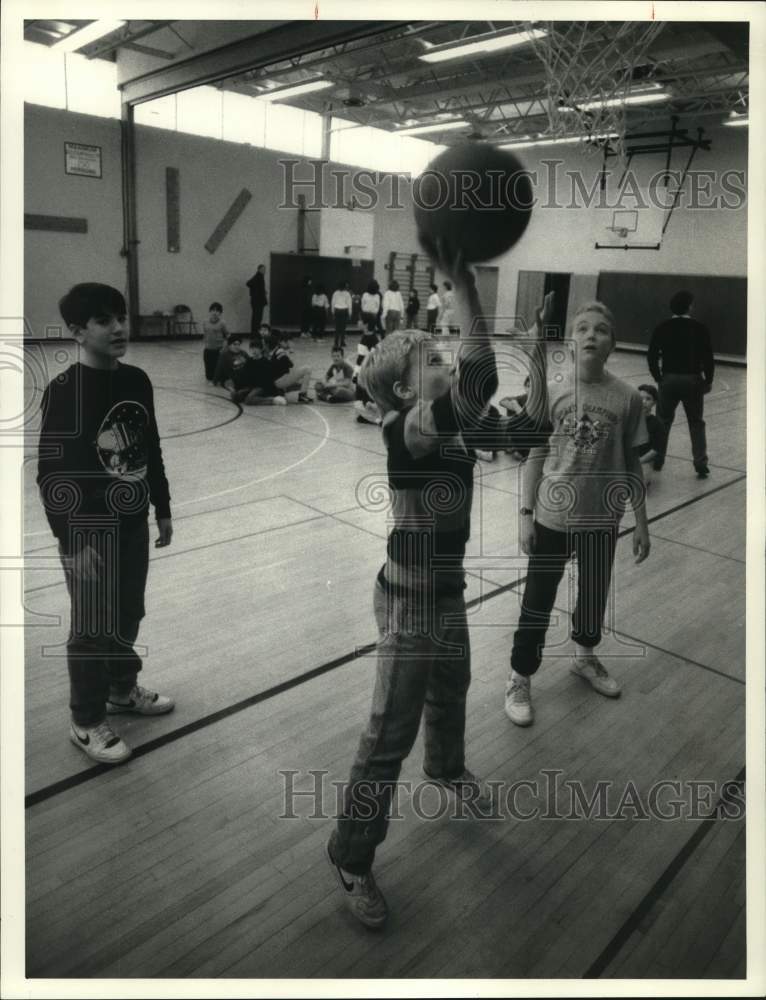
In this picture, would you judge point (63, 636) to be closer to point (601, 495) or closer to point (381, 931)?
point (381, 931)


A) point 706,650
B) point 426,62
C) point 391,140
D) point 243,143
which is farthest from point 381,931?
point 391,140

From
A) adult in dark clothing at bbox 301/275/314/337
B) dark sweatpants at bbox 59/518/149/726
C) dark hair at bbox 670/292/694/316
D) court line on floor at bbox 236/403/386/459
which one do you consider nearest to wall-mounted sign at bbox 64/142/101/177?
adult in dark clothing at bbox 301/275/314/337

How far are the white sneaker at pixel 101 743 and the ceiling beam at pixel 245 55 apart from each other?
225 inches

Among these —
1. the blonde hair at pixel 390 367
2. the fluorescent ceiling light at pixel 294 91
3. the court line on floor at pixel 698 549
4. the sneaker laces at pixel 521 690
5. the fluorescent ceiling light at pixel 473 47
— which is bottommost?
the sneaker laces at pixel 521 690

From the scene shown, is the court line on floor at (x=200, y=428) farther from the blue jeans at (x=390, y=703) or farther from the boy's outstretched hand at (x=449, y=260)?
the boy's outstretched hand at (x=449, y=260)

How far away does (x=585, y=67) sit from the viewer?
21.6ft

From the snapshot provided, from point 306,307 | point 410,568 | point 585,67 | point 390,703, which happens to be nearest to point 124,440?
point 410,568

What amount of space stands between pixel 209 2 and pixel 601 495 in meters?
2.04

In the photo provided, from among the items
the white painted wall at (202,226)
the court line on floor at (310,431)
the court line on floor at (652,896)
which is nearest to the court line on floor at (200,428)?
the court line on floor at (310,431)

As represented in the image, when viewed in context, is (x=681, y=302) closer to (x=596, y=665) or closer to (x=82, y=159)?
(x=596, y=665)

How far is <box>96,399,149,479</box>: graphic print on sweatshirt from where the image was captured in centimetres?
239

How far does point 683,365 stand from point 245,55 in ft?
23.8

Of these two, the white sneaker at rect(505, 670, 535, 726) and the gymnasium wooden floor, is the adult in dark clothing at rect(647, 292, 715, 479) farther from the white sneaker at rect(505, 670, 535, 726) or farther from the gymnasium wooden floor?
the white sneaker at rect(505, 670, 535, 726)

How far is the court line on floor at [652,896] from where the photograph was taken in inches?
73.0
